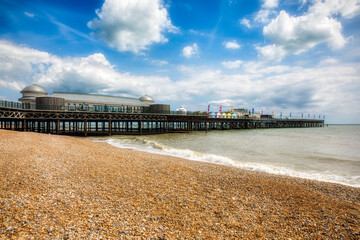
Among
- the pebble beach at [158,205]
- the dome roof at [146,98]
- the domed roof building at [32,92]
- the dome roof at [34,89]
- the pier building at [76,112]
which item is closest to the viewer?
Result: the pebble beach at [158,205]

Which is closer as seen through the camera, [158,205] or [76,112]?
[158,205]

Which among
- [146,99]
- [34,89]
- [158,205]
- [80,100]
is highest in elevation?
[34,89]

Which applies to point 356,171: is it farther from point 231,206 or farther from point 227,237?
point 227,237

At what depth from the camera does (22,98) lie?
37594mm

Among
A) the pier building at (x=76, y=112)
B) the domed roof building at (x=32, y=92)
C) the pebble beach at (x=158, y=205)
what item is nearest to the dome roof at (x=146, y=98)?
the pier building at (x=76, y=112)

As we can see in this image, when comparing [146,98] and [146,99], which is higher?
[146,98]

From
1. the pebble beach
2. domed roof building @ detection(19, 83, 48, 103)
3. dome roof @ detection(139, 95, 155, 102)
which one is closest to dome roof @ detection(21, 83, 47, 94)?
domed roof building @ detection(19, 83, 48, 103)

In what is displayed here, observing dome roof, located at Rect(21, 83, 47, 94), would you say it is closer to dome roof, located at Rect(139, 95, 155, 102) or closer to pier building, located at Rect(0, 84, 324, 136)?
pier building, located at Rect(0, 84, 324, 136)

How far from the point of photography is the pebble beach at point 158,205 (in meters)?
3.64

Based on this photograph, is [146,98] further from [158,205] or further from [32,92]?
[158,205]

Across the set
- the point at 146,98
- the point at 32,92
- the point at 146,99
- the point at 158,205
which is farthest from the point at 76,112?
the point at 158,205

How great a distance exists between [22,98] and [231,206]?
157ft

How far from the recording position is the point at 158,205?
4.81 metres

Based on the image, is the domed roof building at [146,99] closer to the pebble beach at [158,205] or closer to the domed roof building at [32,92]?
the domed roof building at [32,92]
